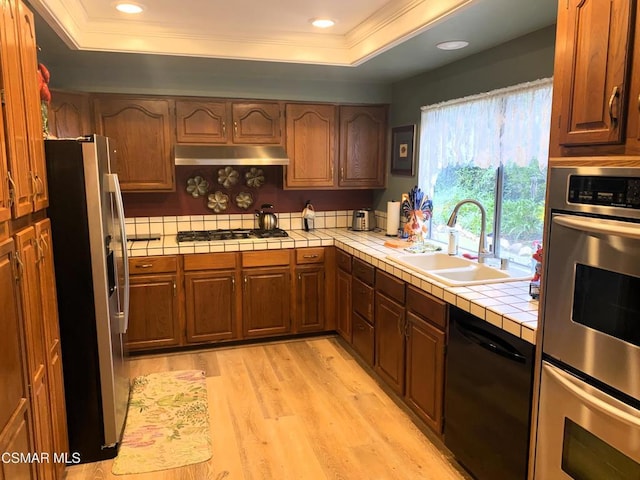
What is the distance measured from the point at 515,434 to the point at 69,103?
147 inches

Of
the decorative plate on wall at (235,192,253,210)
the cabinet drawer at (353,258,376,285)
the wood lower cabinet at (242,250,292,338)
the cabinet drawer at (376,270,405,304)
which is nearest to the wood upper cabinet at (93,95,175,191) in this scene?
the decorative plate on wall at (235,192,253,210)

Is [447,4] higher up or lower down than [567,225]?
higher up

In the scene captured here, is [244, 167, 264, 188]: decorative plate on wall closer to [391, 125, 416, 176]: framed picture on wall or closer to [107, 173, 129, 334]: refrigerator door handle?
[391, 125, 416, 176]: framed picture on wall

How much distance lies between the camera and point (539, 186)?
9.27 ft

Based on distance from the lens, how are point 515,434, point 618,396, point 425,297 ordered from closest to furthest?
1. point 618,396
2. point 515,434
3. point 425,297

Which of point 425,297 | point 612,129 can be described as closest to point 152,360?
point 425,297

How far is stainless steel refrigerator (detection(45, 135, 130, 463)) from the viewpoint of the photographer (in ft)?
7.57

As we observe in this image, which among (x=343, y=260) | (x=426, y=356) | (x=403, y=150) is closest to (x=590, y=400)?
(x=426, y=356)

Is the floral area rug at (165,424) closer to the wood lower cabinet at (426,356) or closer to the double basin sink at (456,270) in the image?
the wood lower cabinet at (426,356)

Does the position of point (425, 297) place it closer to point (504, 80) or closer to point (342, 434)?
point (342, 434)

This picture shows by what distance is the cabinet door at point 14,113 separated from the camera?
165cm

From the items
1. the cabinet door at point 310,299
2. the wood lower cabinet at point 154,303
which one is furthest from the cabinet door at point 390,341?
the wood lower cabinet at point 154,303

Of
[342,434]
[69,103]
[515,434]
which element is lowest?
[342,434]

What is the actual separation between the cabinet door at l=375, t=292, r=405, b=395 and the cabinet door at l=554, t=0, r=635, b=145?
1605mm
